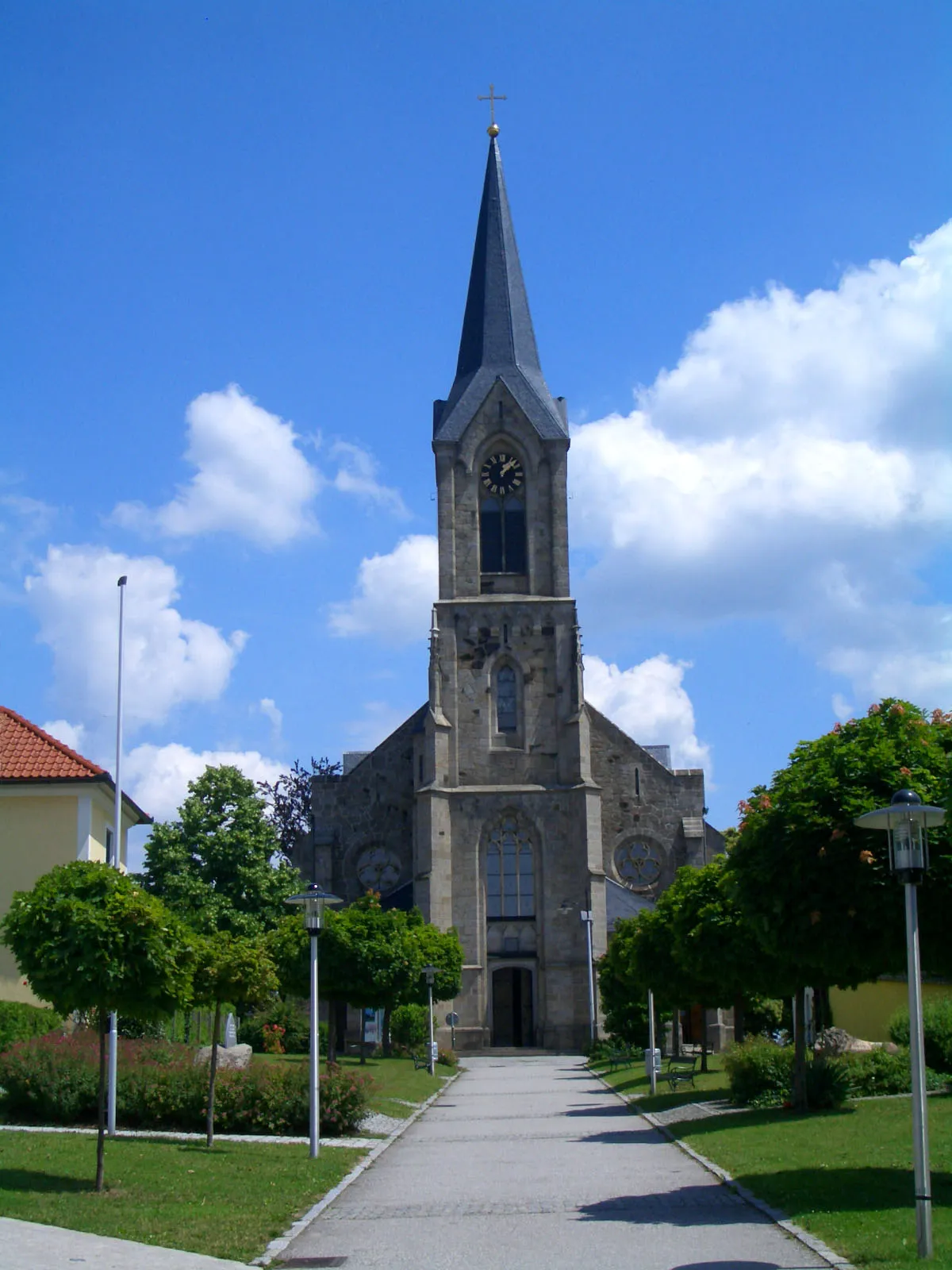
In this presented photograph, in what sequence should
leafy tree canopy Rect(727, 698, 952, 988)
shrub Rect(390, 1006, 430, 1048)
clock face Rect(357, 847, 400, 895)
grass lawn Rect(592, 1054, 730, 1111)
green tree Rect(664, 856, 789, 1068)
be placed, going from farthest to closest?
clock face Rect(357, 847, 400, 895), shrub Rect(390, 1006, 430, 1048), grass lawn Rect(592, 1054, 730, 1111), green tree Rect(664, 856, 789, 1068), leafy tree canopy Rect(727, 698, 952, 988)

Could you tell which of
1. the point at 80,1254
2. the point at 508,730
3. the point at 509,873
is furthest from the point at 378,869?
the point at 80,1254

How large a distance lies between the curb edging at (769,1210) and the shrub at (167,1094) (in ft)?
17.9

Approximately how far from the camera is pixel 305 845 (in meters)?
63.3

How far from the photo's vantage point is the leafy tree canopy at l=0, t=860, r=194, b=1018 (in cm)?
1530

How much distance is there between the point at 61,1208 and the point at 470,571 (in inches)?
1918

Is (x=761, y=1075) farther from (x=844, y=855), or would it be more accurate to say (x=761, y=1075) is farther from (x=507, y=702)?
(x=507, y=702)

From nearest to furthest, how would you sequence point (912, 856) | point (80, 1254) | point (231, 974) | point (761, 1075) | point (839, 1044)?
1. point (80, 1254)
2. point (912, 856)
3. point (231, 974)
4. point (761, 1075)
5. point (839, 1044)

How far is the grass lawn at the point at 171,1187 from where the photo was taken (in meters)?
12.6

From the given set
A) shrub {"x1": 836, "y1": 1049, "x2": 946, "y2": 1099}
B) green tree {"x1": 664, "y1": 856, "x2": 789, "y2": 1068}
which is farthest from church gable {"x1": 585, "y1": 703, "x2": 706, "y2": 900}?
shrub {"x1": 836, "y1": 1049, "x2": 946, "y2": 1099}

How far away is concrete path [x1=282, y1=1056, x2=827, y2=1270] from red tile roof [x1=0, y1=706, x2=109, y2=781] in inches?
390

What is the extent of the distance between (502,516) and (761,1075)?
3933cm

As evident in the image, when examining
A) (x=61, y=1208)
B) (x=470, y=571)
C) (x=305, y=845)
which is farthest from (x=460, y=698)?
(x=61, y=1208)

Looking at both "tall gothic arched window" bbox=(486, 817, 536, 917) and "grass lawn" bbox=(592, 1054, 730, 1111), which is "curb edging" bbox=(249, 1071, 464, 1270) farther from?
"tall gothic arched window" bbox=(486, 817, 536, 917)

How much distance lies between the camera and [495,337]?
64875 millimetres
